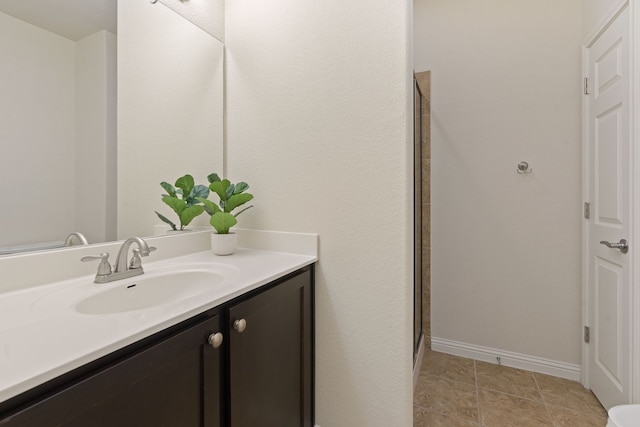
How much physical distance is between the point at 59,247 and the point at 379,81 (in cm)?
129

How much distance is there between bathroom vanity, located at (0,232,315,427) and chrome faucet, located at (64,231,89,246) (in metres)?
0.16

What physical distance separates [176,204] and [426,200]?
1.69 m

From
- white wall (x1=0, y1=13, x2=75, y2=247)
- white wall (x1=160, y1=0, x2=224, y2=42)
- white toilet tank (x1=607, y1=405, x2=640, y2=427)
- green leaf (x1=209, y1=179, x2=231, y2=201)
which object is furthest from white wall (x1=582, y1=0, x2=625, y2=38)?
white wall (x1=0, y1=13, x2=75, y2=247)

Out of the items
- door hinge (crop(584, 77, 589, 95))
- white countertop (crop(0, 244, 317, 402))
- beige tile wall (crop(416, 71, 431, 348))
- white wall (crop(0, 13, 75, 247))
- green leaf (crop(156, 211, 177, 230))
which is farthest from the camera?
beige tile wall (crop(416, 71, 431, 348))

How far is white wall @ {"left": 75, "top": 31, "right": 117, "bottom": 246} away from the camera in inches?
42.3

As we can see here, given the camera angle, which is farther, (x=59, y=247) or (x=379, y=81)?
(x=379, y=81)

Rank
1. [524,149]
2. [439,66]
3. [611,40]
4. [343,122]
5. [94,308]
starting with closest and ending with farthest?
[94,308] < [343,122] < [611,40] < [524,149] < [439,66]

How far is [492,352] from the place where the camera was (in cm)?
215

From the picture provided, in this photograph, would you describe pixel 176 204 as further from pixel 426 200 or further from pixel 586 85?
pixel 586 85

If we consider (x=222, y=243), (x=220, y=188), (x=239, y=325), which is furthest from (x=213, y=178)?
(x=239, y=325)

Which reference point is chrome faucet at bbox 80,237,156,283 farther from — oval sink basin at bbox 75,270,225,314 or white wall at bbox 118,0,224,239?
white wall at bbox 118,0,224,239

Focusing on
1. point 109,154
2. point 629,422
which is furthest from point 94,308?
point 629,422

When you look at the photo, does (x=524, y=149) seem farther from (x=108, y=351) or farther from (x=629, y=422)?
(x=108, y=351)

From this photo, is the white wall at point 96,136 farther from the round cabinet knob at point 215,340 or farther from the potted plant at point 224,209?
the round cabinet knob at point 215,340
